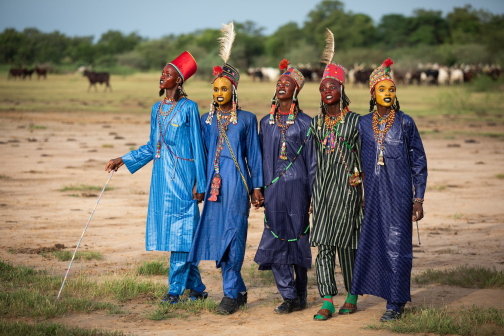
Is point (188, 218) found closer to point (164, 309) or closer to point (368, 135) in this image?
point (164, 309)

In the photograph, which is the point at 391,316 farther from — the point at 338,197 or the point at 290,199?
the point at 290,199

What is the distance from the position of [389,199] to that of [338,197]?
35 centimetres

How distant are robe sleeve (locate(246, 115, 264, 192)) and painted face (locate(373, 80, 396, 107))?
0.90m

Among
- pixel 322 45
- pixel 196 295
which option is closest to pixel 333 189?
pixel 196 295

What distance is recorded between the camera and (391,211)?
4324 mm

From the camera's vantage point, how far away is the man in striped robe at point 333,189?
4.45 meters

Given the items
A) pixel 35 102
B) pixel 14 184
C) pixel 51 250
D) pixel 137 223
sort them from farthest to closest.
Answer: pixel 35 102
pixel 14 184
pixel 137 223
pixel 51 250

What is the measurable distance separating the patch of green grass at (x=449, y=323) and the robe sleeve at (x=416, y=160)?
32.3 inches

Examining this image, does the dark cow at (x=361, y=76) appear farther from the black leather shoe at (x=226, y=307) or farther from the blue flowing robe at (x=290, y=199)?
the black leather shoe at (x=226, y=307)

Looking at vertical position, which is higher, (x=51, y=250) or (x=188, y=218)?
(x=188, y=218)

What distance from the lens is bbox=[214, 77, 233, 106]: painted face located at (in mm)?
4648

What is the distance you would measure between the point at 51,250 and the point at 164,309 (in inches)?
85.2

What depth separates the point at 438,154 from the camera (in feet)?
43.8

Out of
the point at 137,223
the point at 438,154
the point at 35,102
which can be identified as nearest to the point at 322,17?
the point at 35,102
